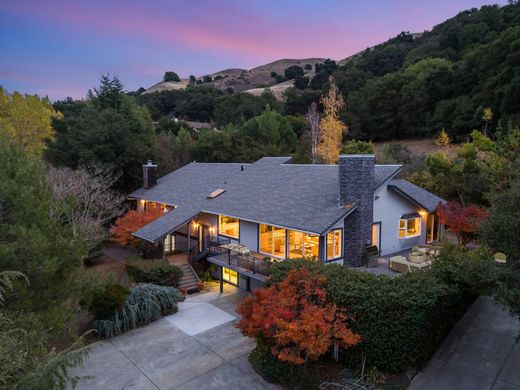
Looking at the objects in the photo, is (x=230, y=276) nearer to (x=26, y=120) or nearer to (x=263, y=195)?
(x=263, y=195)

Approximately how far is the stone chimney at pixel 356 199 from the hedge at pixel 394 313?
5.33m

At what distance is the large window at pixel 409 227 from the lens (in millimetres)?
19297

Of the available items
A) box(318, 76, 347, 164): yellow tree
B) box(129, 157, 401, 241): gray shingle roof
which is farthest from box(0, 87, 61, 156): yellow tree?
box(318, 76, 347, 164): yellow tree

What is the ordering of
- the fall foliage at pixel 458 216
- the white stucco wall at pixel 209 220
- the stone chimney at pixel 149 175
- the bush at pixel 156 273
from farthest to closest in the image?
the stone chimney at pixel 149 175, the white stucco wall at pixel 209 220, the fall foliage at pixel 458 216, the bush at pixel 156 273

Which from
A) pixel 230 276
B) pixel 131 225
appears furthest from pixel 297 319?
pixel 131 225

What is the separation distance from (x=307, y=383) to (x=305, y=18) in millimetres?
32909

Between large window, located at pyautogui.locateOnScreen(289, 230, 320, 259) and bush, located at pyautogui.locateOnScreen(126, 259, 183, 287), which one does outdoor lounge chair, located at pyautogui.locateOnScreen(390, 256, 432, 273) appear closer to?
large window, located at pyautogui.locateOnScreen(289, 230, 320, 259)

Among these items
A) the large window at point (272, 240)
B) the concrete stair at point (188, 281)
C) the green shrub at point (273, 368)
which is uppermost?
the large window at point (272, 240)

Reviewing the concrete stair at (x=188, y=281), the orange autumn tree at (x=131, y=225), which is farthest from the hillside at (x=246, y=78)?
the concrete stair at (x=188, y=281)

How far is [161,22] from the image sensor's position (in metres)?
28.0

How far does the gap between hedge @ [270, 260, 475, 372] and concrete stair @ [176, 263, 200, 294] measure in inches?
384

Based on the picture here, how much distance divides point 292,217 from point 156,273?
292 inches

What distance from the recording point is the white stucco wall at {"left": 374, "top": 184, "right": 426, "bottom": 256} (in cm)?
1769

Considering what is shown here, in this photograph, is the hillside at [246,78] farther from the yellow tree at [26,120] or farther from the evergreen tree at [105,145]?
the evergreen tree at [105,145]
